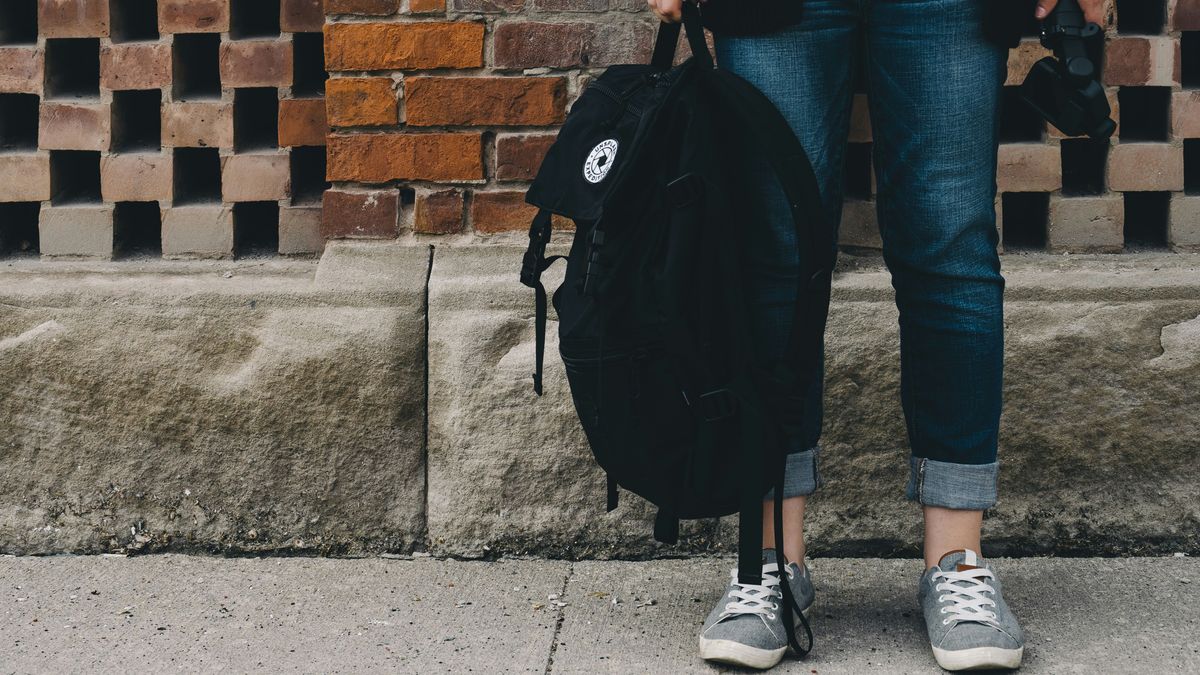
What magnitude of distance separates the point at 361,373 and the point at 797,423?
2.90ft

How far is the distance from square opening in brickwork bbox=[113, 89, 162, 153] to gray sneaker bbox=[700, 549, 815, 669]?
1.46m

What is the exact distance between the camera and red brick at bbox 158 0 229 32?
2.36 meters

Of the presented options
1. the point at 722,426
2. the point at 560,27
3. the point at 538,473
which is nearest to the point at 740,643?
the point at 722,426

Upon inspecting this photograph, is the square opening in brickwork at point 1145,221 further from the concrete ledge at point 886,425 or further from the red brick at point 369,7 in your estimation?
the red brick at point 369,7

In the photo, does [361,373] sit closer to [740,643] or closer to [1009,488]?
[740,643]

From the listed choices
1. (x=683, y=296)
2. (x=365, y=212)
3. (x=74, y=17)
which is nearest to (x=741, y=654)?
(x=683, y=296)

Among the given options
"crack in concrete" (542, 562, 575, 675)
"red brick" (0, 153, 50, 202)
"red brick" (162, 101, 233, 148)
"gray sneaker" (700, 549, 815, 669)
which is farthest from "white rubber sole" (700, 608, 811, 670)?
"red brick" (0, 153, 50, 202)

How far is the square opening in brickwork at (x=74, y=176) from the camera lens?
245cm

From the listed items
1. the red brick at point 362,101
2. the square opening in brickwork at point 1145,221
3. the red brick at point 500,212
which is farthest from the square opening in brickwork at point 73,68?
the square opening in brickwork at point 1145,221

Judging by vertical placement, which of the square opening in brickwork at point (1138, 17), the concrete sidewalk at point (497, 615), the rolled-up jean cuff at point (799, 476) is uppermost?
the square opening in brickwork at point (1138, 17)

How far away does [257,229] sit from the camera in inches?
98.6

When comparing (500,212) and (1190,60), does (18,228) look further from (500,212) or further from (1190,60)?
(1190,60)

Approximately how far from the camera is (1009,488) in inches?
88.7

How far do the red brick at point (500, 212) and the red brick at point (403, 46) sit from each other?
0.24 m
